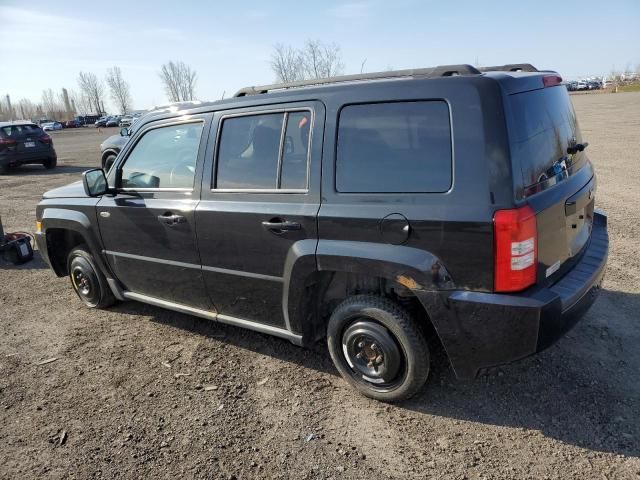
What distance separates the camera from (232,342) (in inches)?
159

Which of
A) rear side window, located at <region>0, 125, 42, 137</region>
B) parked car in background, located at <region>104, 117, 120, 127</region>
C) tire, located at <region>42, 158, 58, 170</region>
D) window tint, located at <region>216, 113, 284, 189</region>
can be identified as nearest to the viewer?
window tint, located at <region>216, 113, 284, 189</region>

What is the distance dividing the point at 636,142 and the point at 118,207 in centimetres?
1507

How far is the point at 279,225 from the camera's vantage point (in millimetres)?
3102

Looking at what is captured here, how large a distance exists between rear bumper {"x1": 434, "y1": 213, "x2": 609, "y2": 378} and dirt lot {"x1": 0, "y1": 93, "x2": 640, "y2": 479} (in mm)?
490

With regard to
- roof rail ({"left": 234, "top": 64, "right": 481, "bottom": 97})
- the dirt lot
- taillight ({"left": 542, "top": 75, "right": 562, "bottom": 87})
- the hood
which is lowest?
the dirt lot

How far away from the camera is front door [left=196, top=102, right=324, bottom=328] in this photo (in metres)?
3.06

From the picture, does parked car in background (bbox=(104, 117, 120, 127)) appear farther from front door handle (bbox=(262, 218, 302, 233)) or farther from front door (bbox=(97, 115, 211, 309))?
front door handle (bbox=(262, 218, 302, 233))

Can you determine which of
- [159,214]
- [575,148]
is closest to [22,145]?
[159,214]

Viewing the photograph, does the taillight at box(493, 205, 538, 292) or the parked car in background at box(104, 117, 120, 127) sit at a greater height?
the parked car in background at box(104, 117, 120, 127)

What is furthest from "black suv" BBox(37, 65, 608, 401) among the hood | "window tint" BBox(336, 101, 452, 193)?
the hood

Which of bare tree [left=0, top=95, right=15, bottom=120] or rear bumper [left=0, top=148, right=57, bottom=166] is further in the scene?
bare tree [left=0, top=95, right=15, bottom=120]

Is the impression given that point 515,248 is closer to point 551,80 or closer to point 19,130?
point 551,80

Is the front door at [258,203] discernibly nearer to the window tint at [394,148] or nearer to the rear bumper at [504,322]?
the window tint at [394,148]

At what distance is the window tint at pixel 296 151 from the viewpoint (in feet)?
10.1
